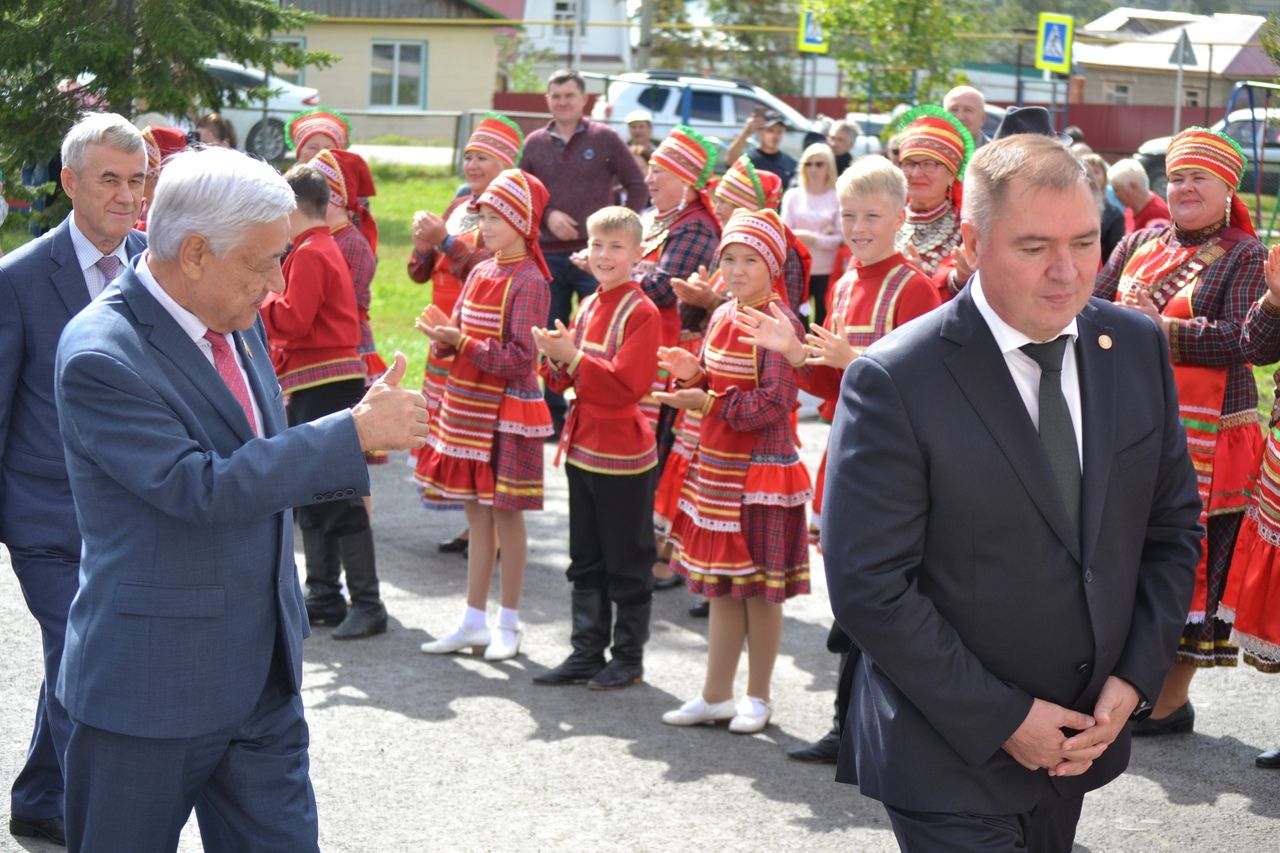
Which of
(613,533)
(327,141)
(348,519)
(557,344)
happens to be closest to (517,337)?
(557,344)

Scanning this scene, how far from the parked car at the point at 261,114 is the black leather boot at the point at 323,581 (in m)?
11.2

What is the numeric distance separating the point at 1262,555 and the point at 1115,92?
3911cm

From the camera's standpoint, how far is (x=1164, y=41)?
98.0ft

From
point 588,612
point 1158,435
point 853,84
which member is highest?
point 853,84

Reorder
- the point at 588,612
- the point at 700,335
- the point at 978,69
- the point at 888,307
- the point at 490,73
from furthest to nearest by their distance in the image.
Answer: the point at 978,69
the point at 490,73
the point at 700,335
the point at 588,612
the point at 888,307

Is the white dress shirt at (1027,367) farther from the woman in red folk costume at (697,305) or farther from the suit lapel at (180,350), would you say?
the woman in red folk costume at (697,305)

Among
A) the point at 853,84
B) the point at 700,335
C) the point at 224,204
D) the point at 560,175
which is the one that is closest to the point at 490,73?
the point at 853,84

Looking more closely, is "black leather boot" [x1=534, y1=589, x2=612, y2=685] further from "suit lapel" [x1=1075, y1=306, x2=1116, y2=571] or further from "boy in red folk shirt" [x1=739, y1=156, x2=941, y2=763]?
"suit lapel" [x1=1075, y1=306, x2=1116, y2=571]

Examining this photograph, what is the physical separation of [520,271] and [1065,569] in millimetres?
4224

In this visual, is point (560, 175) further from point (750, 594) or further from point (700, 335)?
point (750, 594)

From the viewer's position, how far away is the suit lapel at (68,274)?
179 inches

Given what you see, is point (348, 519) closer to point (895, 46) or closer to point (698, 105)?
point (895, 46)

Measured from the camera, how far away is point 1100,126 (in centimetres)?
3419

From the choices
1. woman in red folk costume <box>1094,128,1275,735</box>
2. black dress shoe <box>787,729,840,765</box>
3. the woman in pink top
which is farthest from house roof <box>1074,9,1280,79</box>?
black dress shoe <box>787,729,840,765</box>
